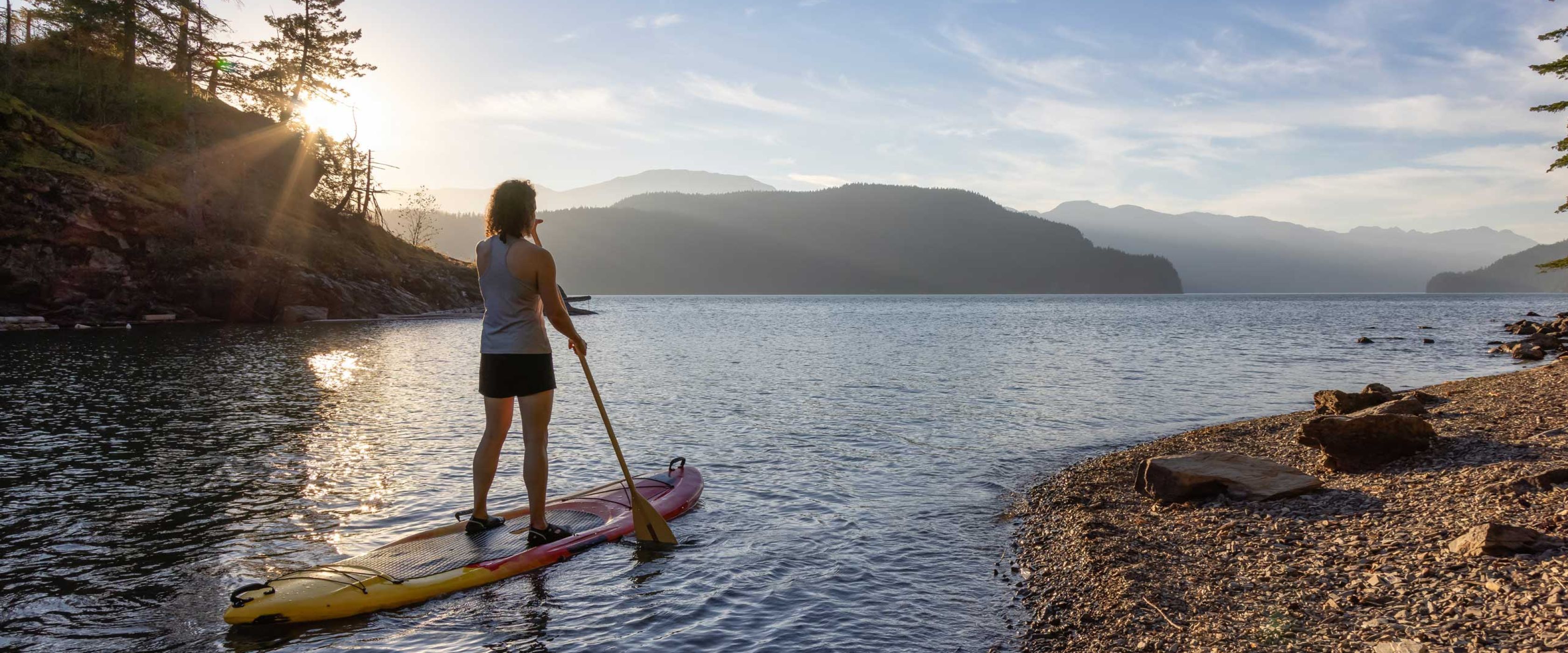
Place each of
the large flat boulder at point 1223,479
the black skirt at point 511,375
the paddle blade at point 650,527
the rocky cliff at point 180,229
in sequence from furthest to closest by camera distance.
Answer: the rocky cliff at point 180,229 → the large flat boulder at point 1223,479 → the paddle blade at point 650,527 → the black skirt at point 511,375

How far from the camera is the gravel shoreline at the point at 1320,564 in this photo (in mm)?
5199

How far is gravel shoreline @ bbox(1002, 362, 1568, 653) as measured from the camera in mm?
5199

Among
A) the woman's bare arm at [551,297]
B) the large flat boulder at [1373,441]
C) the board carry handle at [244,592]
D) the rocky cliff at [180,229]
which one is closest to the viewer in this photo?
the board carry handle at [244,592]

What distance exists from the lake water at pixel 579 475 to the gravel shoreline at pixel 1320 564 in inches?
30.2

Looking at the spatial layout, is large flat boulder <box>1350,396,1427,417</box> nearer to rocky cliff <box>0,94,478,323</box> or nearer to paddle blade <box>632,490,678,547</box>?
paddle blade <box>632,490,678,547</box>

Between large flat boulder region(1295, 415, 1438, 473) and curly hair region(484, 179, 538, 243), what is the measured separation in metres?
9.63

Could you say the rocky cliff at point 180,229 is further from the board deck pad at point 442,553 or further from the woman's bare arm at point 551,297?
Answer: the woman's bare arm at point 551,297

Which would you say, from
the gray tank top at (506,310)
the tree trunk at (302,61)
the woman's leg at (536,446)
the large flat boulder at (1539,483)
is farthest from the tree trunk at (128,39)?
the large flat boulder at (1539,483)

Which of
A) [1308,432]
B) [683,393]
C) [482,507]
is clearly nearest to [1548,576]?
[1308,432]

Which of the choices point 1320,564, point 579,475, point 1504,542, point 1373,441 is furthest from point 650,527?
point 1373,441

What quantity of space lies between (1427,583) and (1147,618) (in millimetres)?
1903

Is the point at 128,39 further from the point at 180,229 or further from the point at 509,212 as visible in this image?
the point at 509,212

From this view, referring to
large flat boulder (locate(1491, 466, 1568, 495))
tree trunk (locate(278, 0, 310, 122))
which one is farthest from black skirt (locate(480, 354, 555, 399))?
tree trunk (locate(278, 0, 310, 122))

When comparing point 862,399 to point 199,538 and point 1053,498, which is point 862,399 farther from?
point 199,538
